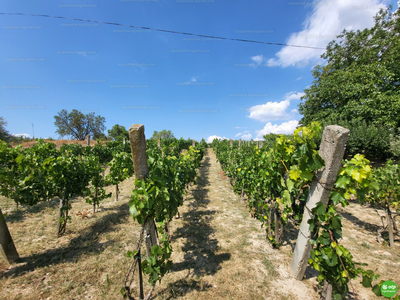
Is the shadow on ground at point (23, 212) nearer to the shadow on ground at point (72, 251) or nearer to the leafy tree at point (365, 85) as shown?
the shadow on ground at point (72, 251)

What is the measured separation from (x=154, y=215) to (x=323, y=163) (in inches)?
93.1

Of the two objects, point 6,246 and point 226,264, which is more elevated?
point 6,246

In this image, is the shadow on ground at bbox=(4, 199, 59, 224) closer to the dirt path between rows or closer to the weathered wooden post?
the dirt path between rows

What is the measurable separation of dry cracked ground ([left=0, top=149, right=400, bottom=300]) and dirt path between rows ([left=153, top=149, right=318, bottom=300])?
0.05 feet

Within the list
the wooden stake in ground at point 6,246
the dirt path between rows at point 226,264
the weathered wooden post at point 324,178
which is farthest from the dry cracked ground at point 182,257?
→ the weathered wooden post at point 324,178

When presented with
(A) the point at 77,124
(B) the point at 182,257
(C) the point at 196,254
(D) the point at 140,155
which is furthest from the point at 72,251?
(A) the point at 77,124

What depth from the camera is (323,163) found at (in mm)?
1966

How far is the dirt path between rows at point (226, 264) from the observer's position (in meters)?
2.33

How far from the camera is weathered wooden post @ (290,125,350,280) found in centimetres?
193

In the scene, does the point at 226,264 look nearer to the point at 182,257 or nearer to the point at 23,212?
the point at 182,257

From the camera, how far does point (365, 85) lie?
11.9 m

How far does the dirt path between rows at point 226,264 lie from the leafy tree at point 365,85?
39.9ft

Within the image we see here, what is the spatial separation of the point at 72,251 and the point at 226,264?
316 cm

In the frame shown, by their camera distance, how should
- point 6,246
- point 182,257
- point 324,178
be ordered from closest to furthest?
point 324,178 → point 6,246 → point 182,257
